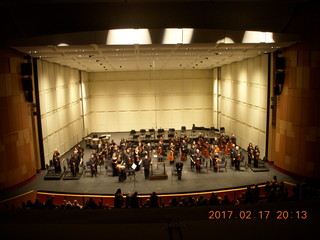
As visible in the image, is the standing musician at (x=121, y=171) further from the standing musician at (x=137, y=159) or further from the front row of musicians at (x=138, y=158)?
the standing musician at (x=137, y=159)

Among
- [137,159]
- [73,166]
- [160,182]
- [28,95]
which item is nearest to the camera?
[160,182]

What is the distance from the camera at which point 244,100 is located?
18922mm

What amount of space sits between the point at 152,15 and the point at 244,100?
910 cm

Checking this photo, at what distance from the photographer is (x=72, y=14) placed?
12812 millimetres

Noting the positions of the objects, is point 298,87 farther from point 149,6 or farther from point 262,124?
point 149,6

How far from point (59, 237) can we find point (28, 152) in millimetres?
12152

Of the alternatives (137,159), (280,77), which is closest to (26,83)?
(137,159)

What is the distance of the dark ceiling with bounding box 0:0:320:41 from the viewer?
12.5 metres

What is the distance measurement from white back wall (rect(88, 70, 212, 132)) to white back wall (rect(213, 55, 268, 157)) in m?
1.85

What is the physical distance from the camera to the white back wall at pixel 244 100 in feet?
52.7

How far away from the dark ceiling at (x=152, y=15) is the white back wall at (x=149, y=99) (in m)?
12.7

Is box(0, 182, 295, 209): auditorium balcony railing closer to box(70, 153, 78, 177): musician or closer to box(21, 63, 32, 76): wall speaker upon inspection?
box(70, 153, 78, 177): musician

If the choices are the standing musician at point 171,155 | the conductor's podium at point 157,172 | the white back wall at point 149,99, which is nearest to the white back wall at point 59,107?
the white back wall at point 149,99

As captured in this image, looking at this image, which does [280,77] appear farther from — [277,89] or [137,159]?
[137,159]
